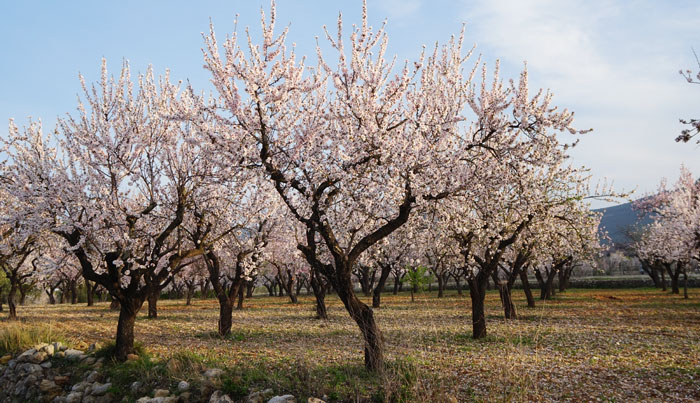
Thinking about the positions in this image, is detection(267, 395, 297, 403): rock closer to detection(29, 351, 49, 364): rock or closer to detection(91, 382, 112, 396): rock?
detection(91, 382, 112, 396): rock

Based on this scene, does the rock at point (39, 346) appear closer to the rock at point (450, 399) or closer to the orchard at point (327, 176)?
the orchard at point (327, 176)

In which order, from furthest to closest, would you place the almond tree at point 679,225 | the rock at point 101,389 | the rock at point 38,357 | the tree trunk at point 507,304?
1. the almond tree at point 679,225
2. the tree trunk at point 507,304
3. the rock at point 38,357
4. the rock at point 101,389

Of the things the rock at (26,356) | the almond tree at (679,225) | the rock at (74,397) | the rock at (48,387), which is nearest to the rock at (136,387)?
the rock at (74,397)

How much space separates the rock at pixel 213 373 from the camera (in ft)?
32.8

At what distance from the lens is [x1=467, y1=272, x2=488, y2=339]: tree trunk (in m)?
16.6

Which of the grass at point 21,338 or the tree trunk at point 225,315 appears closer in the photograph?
the grass at point 21,338


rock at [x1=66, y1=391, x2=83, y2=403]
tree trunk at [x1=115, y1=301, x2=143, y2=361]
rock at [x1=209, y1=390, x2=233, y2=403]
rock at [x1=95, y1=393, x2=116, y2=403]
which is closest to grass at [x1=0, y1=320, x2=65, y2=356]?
tree trunk at [x1=115, y1=301, x2=143, y2=361]

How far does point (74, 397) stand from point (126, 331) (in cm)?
208

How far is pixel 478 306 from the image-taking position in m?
17.0

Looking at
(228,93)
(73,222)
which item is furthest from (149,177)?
(228,93)

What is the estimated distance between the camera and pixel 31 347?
1430cm

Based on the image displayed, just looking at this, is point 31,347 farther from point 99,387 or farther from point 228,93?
point 228,93

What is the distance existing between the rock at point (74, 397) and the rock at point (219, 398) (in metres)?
4.28

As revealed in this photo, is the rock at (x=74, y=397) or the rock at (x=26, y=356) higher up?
the rock at (x=26, y=356)
